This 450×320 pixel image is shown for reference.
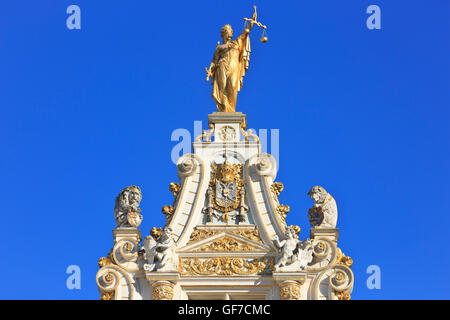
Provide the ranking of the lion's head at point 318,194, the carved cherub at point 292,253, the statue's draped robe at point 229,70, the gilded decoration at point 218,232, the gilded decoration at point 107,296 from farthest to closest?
the statue's draped robe at point 229,70 < the lion's head at point 318,194 < the gilded decoration at point 218,232 < the gilded decoration at point 107,296 < the carved cherub at point 292,253

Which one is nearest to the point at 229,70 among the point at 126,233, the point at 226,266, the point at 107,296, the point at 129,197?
the point at 129,197

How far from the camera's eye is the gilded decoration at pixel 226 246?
24.7 metres

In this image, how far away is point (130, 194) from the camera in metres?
25.5

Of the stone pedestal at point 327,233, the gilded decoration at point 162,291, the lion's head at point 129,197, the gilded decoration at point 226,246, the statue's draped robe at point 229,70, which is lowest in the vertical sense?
the gilded decoration at point 162,291

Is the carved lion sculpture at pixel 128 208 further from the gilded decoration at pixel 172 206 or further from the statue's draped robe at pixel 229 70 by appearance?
the statue's draped robe at pixel 229 70

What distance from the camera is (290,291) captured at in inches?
939

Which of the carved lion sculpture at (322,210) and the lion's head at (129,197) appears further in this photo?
the lion's head at (129,197)

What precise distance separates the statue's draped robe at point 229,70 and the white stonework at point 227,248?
2015 mm

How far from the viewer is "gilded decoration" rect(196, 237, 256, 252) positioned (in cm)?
2470

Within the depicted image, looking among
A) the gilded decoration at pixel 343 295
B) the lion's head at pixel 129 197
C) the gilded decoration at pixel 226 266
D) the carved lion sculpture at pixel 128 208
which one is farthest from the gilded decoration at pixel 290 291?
the lion's head at pixel 129 197

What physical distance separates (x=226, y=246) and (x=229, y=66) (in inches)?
211

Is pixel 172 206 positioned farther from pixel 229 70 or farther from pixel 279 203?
pixel 229 70
